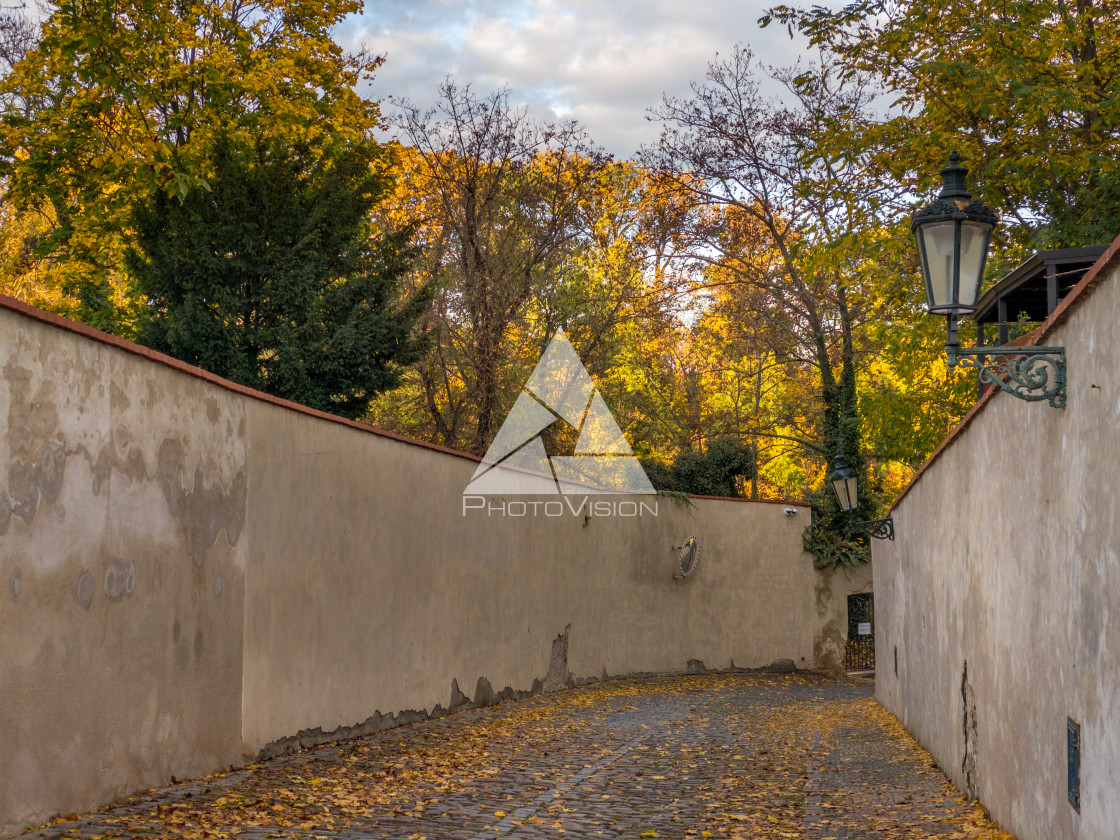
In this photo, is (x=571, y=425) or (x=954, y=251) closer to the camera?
(x=954, y=251)

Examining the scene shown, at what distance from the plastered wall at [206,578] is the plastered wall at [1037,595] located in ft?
14.9

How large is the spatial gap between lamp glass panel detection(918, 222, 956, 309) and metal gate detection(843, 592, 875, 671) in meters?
17.8

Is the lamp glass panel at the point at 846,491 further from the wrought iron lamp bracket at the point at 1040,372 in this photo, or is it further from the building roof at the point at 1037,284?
the wrought iron lamp bracket at the point at 1040,372

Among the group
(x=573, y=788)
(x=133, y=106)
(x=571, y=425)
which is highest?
(x=133, y=106)

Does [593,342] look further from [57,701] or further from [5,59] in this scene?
[57,701]

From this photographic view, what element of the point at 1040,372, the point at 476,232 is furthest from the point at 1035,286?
the point at 476,232

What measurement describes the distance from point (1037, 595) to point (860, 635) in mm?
18582

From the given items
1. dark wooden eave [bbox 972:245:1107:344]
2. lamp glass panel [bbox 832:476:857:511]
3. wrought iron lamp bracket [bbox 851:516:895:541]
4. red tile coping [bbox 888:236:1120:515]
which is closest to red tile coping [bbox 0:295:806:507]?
red tile coping [bbox 888:236:1120:515]

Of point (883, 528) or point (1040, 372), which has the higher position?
point (1040, 372)

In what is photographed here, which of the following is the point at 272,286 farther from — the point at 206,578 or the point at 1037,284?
the point at 1037,284

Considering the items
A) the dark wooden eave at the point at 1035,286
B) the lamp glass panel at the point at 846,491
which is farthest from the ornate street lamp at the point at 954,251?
the lamp glass panel at the point at 846,491

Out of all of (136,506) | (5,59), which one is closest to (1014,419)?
(136,506)

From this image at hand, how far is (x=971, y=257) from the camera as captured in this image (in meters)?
5.39

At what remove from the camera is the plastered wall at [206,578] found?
5180 millimetres
